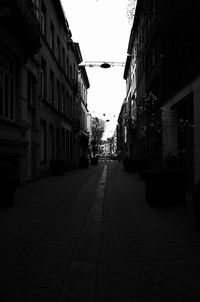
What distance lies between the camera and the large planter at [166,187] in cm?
942

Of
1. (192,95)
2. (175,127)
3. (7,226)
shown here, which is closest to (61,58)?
(175,127)

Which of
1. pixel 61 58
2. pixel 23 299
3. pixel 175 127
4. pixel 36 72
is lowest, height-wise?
pixel 23 299

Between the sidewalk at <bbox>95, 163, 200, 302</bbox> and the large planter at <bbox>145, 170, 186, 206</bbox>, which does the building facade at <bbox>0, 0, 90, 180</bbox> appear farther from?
the sidewalk at <bbox>95, 163, 200, 302</bbox>

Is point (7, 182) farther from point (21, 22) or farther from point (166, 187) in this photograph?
point (21, 22)

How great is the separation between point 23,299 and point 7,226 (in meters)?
3.58

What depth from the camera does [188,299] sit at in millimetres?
3568

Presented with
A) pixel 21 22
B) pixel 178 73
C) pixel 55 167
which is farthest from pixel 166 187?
pixel 55 167

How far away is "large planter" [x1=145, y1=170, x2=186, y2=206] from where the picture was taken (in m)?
9.42

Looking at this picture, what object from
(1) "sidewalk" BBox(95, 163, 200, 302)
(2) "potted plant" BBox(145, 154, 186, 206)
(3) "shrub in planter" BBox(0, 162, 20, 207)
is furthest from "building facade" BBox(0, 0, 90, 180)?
(1) "sidewalk" BBox(95, 163, 200, 302)

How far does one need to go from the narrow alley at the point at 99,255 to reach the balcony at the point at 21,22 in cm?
667

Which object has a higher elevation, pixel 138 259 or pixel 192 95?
pixel 192 95

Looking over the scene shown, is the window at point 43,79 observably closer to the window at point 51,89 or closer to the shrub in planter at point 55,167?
the window at point 51,89

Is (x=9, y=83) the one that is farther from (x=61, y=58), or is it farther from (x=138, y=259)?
(x=61, y=58)

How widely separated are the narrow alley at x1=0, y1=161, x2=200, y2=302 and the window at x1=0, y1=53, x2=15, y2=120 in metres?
5.89
